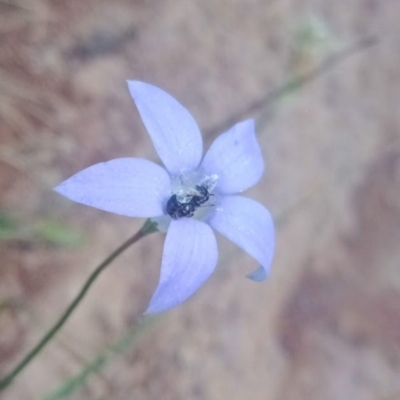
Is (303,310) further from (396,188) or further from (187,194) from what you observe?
(187,194)

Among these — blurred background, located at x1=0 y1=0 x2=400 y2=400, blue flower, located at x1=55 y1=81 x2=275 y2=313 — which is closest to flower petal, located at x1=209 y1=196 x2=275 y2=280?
blue flower, located at x1=55 y1=81 x2=275 y2=313

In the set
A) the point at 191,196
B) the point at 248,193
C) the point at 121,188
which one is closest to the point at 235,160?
the point at 191,196

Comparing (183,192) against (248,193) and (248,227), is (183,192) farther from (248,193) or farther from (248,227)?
(248,193)

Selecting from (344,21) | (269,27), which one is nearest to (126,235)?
(269,27)

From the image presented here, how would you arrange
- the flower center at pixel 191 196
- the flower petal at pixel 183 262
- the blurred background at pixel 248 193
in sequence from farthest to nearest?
the blurred background at pixel 248 193 < the flower center at pixel 191 196 < the flower petal at pixel 183 262

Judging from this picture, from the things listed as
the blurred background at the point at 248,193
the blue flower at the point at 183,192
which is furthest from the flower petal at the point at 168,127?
the blurred background at the point at 248,193

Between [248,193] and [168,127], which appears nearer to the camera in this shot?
[168,127]

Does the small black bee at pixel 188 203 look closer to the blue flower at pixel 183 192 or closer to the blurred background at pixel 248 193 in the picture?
the blue flower at pixel 183 192
